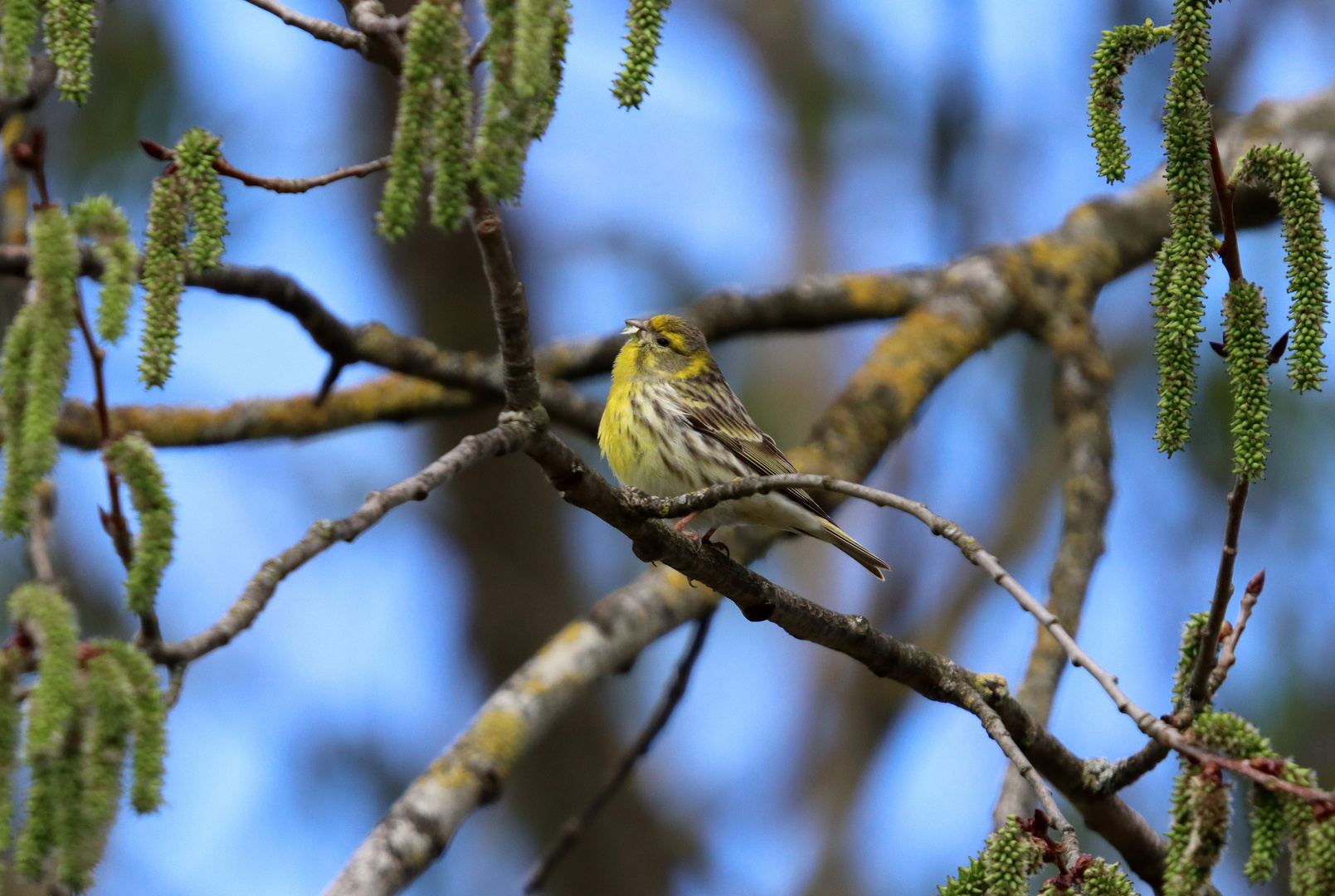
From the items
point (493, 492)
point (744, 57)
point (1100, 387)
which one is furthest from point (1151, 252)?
point (744, 57)

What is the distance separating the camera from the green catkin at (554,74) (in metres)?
1.88

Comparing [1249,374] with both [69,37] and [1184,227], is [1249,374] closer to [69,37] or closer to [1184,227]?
[1184,227]

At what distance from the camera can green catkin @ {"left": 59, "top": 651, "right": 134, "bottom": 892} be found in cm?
167

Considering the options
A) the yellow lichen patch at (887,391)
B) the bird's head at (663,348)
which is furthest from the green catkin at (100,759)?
the bird's head at (663,348)

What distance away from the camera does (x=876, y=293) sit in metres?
6.99

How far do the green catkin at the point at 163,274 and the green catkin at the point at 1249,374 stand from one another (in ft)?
→ 5.77

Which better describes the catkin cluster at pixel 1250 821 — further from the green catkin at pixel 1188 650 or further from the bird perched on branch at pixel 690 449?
the bird perched on branch at pixel 690 449

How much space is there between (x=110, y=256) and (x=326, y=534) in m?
0.56

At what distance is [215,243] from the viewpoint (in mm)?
2252

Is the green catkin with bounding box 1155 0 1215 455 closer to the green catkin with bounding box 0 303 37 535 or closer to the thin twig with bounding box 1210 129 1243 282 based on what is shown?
the thin twig with bounding box 1210 129 1243 282

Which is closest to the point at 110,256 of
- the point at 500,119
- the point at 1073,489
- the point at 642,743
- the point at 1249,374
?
the point at 500,119

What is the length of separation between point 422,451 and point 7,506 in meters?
8.22

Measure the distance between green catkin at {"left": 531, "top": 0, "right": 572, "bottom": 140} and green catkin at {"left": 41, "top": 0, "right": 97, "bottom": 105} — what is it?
0.88m

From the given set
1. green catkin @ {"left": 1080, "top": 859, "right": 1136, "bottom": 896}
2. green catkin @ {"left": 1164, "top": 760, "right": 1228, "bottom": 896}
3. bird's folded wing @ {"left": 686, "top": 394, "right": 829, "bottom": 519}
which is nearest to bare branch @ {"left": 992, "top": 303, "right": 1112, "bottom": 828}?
bird's folded wing @ {"left": 686, "top": 394, "right": 829, "bottom": 519}
